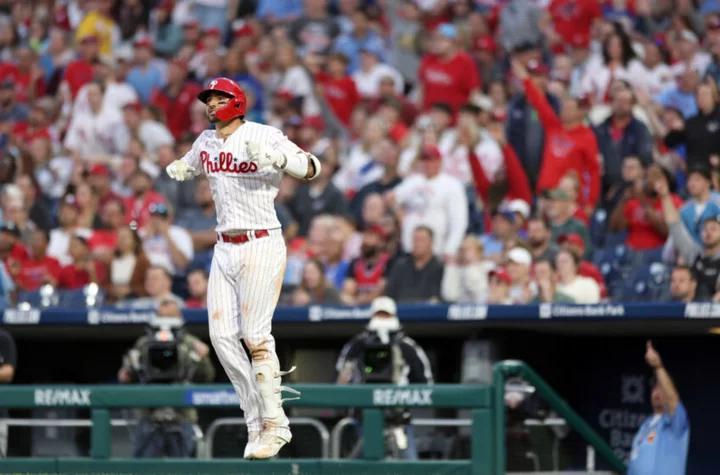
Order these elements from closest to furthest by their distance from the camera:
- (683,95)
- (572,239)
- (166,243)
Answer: (572,239) → (683,95) → (166,243)

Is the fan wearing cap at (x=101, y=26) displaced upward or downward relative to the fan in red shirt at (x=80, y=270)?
upward

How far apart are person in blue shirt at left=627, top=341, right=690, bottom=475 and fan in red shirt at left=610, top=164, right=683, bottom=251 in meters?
1.48

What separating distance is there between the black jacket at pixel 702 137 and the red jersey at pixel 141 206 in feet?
15.6

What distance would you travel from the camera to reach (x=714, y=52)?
38.9 feet

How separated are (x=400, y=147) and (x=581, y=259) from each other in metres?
2.83

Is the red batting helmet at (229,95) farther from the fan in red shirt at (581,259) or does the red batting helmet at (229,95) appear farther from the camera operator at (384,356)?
the fan in red shirt at (581,259)

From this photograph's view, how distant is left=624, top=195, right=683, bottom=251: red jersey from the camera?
10617 mm

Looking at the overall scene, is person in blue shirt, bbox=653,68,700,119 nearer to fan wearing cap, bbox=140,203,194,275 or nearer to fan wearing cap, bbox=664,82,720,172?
fan wearing cap, bbox=664,82,720,172

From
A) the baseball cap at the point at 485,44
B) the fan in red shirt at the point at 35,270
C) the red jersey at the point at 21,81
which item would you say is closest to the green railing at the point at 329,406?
the fan in red shirt at the point at 35,270

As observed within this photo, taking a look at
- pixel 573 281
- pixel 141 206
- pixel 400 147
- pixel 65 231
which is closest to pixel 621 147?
pixel 573 281

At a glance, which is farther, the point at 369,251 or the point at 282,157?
the point at 369,251

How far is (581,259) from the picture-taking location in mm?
10609

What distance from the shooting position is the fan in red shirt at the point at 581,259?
10336 mm

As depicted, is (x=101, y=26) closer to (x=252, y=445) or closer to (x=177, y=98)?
(x=177, y=98)
